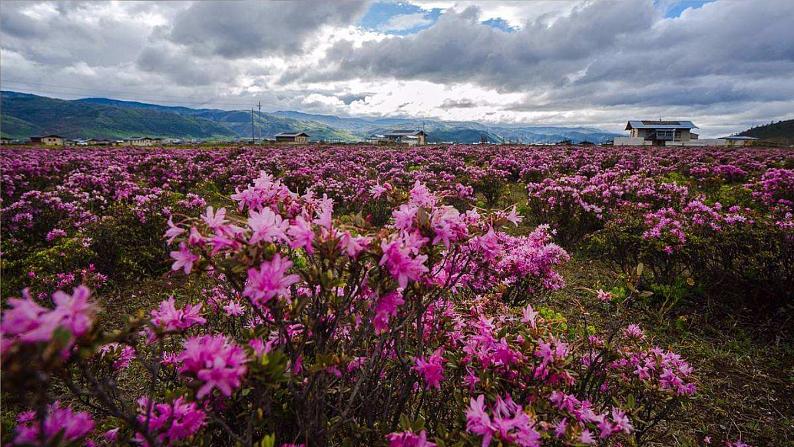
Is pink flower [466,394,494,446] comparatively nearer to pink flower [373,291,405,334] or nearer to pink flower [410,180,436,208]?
pink flower [373,291,405,334]

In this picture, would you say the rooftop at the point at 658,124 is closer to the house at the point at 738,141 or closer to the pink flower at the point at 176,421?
the house at the point at 738,141

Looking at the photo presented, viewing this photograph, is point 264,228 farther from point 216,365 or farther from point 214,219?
point 216,365

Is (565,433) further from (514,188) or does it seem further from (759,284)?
(514,188)

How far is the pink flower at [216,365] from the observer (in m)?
Result: 1.25

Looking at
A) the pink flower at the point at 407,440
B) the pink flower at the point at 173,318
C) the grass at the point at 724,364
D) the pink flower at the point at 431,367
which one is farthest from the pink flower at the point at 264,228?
the grass at the point at 724,364

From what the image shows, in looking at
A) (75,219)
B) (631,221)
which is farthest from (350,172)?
(631,221)

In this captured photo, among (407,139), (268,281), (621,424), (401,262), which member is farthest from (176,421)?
(407,139)

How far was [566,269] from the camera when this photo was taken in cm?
715

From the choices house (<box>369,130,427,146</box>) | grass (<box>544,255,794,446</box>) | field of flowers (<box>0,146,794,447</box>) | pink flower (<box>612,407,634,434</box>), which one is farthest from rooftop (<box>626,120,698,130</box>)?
pink flower (<box>612,407,634,434</box>)

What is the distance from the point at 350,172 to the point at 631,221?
400 inches

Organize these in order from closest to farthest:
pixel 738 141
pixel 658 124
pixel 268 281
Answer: pixel 268 281
pixel 738 141
pixel 658 124

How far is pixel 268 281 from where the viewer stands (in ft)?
4.74

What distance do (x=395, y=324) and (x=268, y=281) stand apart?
856mm

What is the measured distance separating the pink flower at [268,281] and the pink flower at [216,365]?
19cm
